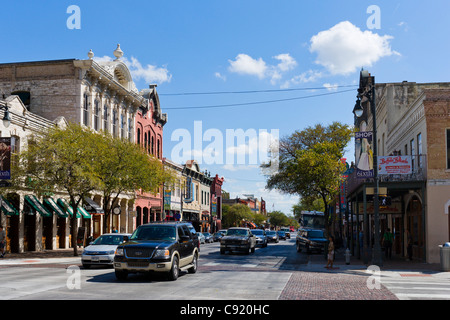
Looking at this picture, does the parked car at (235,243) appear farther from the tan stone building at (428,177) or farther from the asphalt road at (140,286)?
the asphalt road at (140,286)

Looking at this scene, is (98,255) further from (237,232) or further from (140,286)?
(237,232)

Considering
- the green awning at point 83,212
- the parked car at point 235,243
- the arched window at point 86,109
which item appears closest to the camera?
the parked car at point 235,243

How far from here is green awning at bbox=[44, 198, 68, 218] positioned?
34.1m

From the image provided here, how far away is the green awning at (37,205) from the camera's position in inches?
1243

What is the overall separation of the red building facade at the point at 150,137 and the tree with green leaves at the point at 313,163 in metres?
16.3

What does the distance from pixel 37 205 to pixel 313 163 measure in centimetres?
1765

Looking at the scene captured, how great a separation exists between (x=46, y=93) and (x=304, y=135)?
20795 millimetres

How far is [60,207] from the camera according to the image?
35.7 metres

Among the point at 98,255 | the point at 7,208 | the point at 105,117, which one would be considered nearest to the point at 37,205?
the point at 7,208

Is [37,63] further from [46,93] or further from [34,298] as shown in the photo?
[34,298]

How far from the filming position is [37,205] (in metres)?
32.0

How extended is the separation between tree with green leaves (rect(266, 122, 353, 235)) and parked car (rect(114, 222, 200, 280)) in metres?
16.2

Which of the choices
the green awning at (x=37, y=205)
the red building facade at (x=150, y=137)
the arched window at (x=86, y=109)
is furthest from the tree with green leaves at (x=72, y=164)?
the red building facade at (x=150, y=137)
